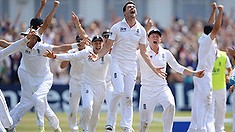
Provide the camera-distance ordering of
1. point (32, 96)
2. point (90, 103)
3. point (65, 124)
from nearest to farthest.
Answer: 1. point (90, 103)
2. point (32, 96)
3. point (65, 124)

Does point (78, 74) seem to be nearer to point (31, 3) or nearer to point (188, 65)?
point (188, 65)

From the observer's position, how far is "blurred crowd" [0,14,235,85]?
92.9ft

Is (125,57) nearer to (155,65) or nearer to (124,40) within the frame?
(124,40)

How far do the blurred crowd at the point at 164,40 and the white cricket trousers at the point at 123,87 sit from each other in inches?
397

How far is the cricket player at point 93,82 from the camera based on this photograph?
57.9 feet

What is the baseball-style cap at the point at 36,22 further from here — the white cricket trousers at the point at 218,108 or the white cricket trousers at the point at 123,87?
the white cricket trousers at the point at 218,108

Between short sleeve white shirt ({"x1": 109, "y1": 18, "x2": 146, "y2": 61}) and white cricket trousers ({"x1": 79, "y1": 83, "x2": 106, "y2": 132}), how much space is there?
1.05 meters

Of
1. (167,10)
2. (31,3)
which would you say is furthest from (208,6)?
(31,3)

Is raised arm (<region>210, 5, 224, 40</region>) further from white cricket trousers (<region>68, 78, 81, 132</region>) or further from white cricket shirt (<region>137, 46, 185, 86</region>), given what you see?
white cricket trousers (<region>68, 78, 81, 132</region>)

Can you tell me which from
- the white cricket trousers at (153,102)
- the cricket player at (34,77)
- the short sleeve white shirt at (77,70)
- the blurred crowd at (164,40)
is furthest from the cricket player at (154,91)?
the blurred crowd at (164,40)

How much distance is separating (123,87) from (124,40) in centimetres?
94

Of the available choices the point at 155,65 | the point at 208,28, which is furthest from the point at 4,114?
the point at 208,28

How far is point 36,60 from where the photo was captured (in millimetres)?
17844

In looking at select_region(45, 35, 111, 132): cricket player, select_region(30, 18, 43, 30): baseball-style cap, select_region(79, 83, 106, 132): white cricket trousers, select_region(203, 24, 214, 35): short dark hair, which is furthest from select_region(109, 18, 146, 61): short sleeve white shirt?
select_region(203, 24, 214, 35): short dark hair
